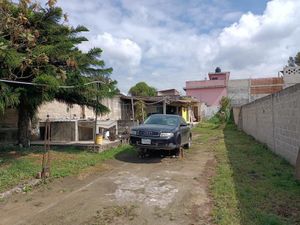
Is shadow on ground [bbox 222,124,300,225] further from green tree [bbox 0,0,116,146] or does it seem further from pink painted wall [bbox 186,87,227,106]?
pink painted wall [bbox 186,87,227,106]

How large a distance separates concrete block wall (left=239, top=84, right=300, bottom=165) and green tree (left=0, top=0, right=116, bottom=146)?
19.8 feet

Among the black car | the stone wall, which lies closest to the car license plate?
the black car

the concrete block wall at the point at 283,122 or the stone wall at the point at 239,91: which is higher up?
the stone wall at the point at 239,91

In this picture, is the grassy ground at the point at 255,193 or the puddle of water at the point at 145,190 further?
the puddle of water at the point at 145,190

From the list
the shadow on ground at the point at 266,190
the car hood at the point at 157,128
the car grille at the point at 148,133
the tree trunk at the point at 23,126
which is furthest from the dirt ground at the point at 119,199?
the tree trunk at the point at 23,126

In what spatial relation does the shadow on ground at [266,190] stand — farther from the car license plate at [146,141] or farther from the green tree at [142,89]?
the green tree at [142,89]

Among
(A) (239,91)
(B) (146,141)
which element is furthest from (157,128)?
(A) (239,91)

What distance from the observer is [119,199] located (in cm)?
617

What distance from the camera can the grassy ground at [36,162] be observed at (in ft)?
25.3

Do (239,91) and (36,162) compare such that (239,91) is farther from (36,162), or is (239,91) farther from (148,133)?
(36,162)

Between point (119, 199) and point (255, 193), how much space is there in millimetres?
2668

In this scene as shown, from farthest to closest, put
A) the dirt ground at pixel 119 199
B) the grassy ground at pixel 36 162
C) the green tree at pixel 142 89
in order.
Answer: the green tree at pixel 142 89
the grassy ground at pixel 36 162
the dirt ground at pixel 119 199

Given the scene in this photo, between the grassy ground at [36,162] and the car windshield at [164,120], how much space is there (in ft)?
5.72

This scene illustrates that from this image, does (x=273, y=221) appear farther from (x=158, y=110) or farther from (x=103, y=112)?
(x=158, y=110)
